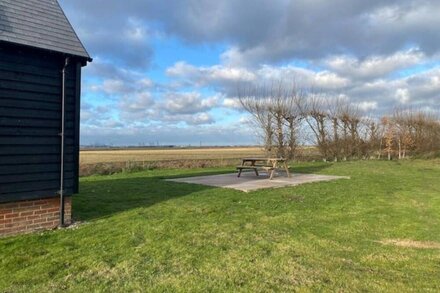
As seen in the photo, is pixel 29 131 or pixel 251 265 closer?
pixel 251 265

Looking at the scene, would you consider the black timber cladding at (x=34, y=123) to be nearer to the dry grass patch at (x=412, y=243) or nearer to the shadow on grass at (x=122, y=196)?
the shadow on grass at (x=122, y=196)

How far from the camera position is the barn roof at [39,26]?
20.2 feet

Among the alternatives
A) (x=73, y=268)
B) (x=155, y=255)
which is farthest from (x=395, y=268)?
(x=73, y=268)

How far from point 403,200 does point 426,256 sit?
5044 mm

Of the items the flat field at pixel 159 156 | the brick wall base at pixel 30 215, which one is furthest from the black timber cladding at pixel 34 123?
the flat field at pixel 159 156

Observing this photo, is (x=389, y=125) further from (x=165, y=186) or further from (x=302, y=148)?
(x=165, y=186)

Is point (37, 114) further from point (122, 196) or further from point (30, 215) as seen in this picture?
point (122, 196)

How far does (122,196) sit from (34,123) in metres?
3.89

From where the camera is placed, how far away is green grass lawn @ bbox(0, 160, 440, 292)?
13.6 ft

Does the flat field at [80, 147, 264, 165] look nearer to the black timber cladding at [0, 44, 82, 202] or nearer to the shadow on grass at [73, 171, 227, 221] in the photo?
the shadow on grass at [73, 171, 227, 221]

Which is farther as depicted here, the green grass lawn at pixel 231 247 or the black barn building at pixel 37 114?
the black barn building at pixel 37 114

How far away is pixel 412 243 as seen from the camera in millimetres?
5934

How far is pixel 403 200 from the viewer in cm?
995

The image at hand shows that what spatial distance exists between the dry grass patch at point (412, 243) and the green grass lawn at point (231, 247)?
1cm
